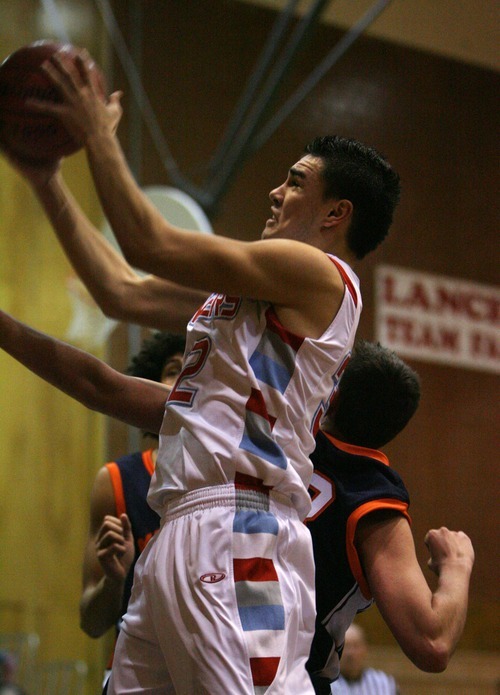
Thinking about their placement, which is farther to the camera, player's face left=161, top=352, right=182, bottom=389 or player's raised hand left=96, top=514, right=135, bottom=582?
player's face left=161, top=352, right=182, bottom=389

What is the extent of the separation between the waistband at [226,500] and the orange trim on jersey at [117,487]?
984 mm

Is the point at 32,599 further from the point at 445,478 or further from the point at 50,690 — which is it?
the point at 445,478

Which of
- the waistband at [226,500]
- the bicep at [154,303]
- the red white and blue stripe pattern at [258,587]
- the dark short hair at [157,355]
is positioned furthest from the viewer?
the dark short hair at [157,355]

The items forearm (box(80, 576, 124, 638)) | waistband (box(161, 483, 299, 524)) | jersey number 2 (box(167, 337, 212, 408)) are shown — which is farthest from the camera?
forearm (box(80, 576, 124, 638))

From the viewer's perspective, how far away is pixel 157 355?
3400 millimetres

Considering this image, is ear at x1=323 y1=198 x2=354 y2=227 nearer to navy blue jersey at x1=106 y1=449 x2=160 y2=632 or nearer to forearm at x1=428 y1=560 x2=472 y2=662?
forearm at x1=428 y1=560 x2=472 y2=662

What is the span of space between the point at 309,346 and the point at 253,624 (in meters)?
0.59

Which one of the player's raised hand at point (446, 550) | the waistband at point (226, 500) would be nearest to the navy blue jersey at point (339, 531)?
the player's raised hand at point (446, 550)

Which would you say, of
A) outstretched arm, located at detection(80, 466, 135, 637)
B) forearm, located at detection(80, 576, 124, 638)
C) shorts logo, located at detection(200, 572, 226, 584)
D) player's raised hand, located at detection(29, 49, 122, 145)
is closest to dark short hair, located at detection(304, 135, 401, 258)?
player's raised hand, located at detection(29, 49, 122, 145)

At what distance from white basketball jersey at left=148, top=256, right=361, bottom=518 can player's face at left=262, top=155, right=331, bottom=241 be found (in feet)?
0.63

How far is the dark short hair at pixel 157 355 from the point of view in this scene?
337 centimetres

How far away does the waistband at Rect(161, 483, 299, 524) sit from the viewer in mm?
2008

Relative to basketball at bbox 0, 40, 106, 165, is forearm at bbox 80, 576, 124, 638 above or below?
below

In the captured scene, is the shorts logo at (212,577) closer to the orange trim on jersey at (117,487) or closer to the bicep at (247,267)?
the bicep at (247,267)
